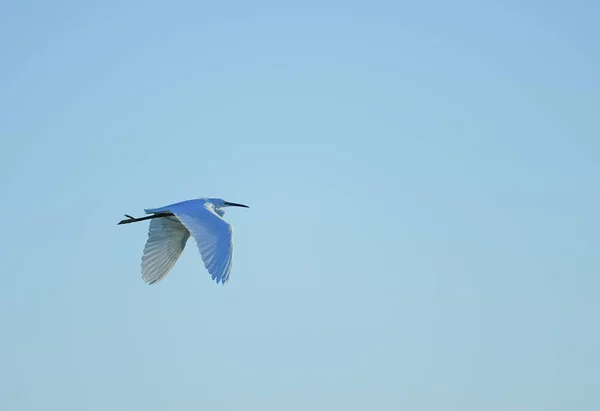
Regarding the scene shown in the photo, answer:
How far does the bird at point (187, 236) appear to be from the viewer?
2067 centimetres

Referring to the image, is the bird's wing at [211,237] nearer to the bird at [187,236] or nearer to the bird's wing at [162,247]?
the bird at [187,236]

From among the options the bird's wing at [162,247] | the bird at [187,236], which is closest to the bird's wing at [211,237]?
the bird at [187,236]

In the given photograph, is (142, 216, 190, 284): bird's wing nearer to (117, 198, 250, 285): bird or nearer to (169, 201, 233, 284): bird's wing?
(117, 198, 250, 285): bird

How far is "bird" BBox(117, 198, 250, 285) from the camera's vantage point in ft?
67.8

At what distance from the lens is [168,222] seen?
25578 millimetres

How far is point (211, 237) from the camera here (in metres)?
21.3

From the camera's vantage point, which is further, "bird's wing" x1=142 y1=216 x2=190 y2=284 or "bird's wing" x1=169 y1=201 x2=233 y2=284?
"bird's wing" x1=142 y1=216 x2=190 y2=284

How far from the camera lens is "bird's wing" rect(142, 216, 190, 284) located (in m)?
25.1

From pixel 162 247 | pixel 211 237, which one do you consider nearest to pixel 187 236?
pixel 162 247

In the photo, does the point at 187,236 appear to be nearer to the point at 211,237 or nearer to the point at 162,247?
the point at 162,247

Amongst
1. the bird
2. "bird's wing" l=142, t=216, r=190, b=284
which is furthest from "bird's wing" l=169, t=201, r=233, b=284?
"bird's wing" l=142, t=216, r=190, b=284

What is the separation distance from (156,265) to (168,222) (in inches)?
42.0

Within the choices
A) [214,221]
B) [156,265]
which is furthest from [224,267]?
[156,265]

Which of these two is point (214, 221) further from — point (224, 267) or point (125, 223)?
point (125, 223)
